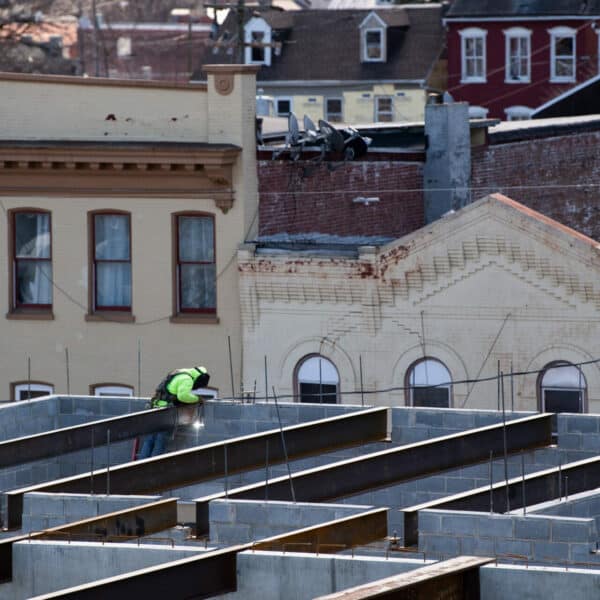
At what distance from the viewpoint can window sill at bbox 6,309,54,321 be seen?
35.9m

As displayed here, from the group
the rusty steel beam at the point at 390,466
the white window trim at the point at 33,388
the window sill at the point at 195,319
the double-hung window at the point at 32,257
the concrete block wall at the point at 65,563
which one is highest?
the double-hung window at the point at 32,257

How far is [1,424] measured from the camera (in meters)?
25.7

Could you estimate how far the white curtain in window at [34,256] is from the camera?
3584 centimetres

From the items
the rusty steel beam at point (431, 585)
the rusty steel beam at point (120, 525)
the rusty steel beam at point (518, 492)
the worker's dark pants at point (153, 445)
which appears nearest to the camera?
the rusty steel beam at point (431, 585)

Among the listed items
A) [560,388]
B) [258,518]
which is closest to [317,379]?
[560,388]

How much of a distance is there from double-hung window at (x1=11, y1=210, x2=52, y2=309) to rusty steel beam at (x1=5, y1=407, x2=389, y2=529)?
41.6 ft

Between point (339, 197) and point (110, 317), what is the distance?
186 inches

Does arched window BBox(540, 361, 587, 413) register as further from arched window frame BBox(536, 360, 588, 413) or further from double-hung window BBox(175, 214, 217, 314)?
double-hung window BBox(175, 214, 217, 314)

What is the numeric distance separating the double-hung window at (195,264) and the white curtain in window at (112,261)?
103 centimetres

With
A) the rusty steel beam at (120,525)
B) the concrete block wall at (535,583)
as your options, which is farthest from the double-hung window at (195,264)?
the concrete block wall at (535,583)

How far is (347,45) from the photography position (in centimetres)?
8262

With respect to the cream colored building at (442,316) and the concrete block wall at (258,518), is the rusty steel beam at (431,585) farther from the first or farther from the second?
the cream colored building at (442,316)

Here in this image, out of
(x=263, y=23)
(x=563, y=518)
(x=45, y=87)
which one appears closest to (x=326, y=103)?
(x=263, y=23)

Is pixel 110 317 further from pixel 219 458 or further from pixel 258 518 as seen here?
pixel 258 518
